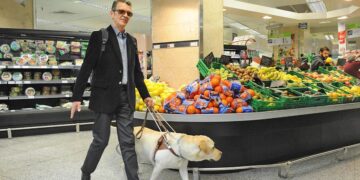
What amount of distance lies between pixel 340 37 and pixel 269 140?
37.5 ft

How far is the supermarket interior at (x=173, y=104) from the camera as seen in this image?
2754 millimetres

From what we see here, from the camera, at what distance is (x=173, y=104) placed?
3344 millimetres

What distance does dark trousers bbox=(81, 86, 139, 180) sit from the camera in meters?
2.69

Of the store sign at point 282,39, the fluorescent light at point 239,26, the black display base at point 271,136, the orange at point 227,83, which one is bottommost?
the black display base at point 271,136

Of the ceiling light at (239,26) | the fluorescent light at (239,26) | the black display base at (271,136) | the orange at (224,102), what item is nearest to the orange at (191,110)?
the black display base at (271,136)

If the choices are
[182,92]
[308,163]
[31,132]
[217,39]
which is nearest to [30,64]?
[31,132]

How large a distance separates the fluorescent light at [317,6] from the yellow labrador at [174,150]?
32.8ft

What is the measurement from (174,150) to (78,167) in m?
1.67

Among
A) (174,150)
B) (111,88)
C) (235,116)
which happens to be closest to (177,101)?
(235,116)

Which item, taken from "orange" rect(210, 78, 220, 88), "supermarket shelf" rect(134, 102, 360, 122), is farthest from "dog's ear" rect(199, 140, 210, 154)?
"orange" rect(210, 78, 220, 88)

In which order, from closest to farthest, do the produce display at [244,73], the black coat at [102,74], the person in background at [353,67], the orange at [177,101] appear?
the black coat at [102,74], the orange at [177,101], the produce display at [244,73], the person in background at [353,67]

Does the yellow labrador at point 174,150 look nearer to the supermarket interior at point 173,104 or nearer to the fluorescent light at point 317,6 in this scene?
the supermarket interior at point 173,104

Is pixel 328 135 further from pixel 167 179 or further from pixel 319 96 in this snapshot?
pixel 167 179

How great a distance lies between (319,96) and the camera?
3.81 metres
